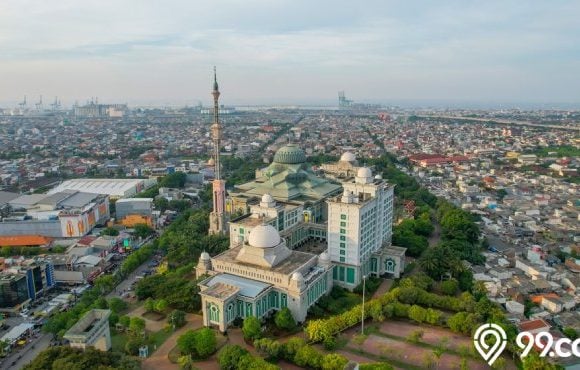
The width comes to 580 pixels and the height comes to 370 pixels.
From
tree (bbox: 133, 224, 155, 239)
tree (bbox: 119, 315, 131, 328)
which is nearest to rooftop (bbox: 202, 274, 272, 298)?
tree (bbox: 119, 315, 131, 328)

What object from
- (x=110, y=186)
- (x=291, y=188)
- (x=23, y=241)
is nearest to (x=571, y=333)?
(x=291, y=188)

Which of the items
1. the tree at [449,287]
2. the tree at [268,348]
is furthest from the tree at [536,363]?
the tree at [268,348]

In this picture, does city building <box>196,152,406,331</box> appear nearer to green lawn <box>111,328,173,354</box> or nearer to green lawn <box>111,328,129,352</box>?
green lawn <box>111,328,173,354</box>

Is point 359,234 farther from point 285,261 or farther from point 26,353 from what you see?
point 26,353

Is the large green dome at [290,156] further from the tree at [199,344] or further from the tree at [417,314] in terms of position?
the tree at [199,344]

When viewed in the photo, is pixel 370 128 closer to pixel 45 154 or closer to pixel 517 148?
pixel 517 148

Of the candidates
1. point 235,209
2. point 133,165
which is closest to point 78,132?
point 133,165

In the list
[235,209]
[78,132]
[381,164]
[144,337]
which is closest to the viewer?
[144,337]

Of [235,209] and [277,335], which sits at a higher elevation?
[235,209]
